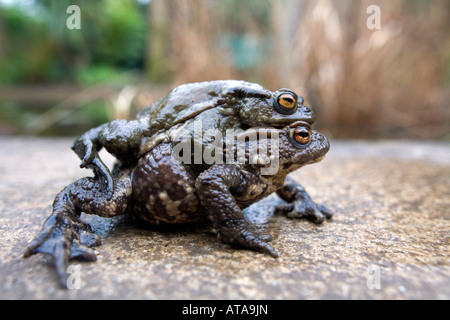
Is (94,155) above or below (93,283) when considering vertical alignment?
above

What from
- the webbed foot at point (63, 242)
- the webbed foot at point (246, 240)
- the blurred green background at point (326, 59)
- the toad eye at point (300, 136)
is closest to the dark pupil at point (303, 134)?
the toad eye at point (300, 136)

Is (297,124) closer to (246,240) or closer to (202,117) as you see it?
(202,117)

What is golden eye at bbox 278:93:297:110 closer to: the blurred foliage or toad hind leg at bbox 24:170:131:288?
toad hind leg at bbox 24:170:131:288

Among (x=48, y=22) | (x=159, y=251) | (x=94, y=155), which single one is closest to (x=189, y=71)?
(x=94, y=155)

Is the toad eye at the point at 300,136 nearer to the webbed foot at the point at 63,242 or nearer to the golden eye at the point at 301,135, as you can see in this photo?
the golden eye at the point at 301,135

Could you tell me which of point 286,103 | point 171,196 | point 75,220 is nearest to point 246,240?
point 171,196

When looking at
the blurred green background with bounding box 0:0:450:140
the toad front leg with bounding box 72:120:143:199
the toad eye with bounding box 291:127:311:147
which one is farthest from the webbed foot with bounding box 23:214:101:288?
the blurred green background with bounding box 0:0:450:140

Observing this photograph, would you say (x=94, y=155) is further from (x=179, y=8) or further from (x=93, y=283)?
(x=179, y=8)
